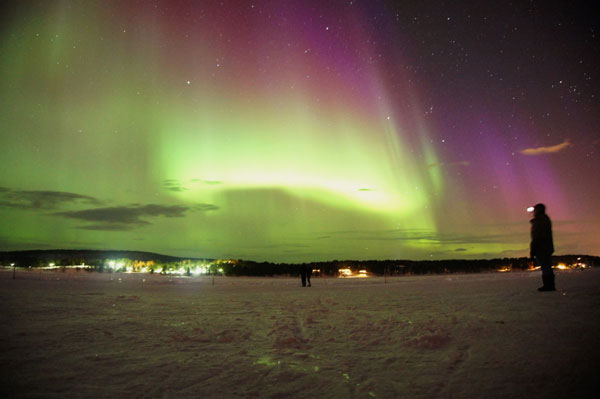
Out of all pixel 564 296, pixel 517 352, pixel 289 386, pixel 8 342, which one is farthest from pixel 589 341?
pixel 8 342

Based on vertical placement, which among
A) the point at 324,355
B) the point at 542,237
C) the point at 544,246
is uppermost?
the point at 542,237

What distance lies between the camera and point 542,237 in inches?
409

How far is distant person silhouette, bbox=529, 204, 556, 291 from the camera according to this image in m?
10.3

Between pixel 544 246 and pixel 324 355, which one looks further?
pixel 544 246

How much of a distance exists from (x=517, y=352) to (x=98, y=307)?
37.2ft

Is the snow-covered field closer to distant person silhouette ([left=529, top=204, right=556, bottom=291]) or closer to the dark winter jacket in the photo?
distant person silhouette ([left=529, top=204, right=556, bottom=291])

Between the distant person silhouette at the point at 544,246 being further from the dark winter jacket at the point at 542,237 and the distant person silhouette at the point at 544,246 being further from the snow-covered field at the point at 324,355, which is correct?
the snow-covered field at the point at 324,355

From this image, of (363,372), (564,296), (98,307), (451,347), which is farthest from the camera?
(98,307)

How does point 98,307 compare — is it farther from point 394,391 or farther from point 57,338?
point 394,391

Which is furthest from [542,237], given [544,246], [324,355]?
[324,355]

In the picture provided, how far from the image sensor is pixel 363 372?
468 centimetres

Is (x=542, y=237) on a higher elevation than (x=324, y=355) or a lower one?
higher

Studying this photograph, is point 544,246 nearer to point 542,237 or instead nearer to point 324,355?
point 542,237

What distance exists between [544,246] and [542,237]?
239mm
